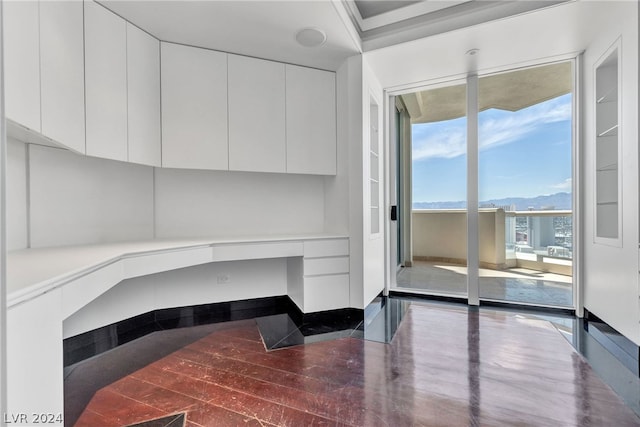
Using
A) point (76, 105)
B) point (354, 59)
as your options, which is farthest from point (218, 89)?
point (354, 59)

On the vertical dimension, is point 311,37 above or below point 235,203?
above

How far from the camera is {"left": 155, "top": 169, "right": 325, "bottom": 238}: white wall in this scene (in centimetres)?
269

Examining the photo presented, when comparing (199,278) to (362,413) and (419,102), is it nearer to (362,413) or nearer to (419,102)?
(362,413)

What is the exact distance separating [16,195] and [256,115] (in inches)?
70.1

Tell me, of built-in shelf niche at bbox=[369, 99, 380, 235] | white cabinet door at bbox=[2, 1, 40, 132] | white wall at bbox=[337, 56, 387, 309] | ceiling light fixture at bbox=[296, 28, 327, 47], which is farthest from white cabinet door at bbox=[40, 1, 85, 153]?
built-in shelf niche at bbox=[369, 99, 380, 235]

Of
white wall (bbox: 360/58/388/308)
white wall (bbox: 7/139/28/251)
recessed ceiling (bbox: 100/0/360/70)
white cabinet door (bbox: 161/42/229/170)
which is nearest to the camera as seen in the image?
white wall (bbox: 7/139/28/251)

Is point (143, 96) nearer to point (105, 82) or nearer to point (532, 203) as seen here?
point (105, 82)

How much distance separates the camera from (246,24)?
224cm

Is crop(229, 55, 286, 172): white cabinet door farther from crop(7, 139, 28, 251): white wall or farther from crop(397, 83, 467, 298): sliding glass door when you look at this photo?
crop(397, 83, 467, 298): sliding glass door

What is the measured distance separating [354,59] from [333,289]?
2.17 metres

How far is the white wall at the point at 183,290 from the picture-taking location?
2.17m

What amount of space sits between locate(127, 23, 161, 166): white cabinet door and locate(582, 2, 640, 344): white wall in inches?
132

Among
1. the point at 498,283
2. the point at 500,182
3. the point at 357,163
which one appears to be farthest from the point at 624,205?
the point at 357,163

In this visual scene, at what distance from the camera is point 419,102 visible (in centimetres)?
346
